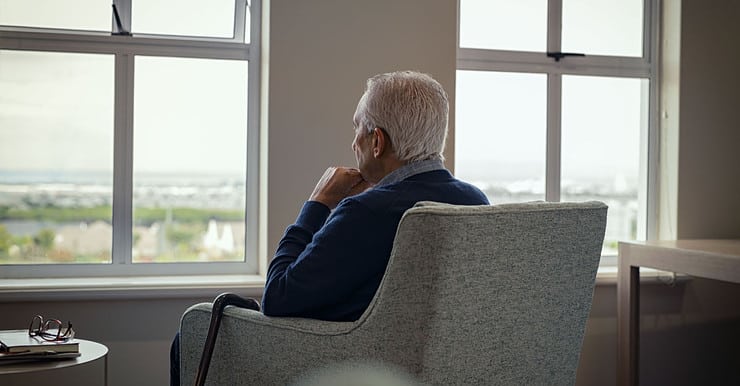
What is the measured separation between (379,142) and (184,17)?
5.82 feet

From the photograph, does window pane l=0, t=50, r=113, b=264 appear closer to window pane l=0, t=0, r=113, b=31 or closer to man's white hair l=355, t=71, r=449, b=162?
window pane l=0, t=0, r=113, b=31

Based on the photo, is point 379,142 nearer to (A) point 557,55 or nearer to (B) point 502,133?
(B) point 502,133

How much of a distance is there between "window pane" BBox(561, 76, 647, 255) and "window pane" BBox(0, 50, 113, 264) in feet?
6.92

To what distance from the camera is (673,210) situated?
3.83 metres

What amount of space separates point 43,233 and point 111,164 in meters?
0.38

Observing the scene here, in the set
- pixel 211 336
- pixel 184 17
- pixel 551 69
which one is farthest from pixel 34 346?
pixel 551 69

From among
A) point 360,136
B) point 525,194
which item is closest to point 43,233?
point 360,136

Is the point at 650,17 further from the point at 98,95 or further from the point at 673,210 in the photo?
the point at 98,95

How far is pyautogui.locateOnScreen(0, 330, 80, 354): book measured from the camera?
220 cm

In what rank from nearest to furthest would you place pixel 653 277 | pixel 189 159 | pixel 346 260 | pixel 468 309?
pixel 468 309 < pixel 346 260 < pixel 189 159 < pixel 653 277

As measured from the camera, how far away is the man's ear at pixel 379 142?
205cm

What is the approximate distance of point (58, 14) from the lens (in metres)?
3.37

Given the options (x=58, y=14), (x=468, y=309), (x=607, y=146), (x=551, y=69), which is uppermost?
(x=58, y=14)

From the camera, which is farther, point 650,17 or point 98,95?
point 650,17
